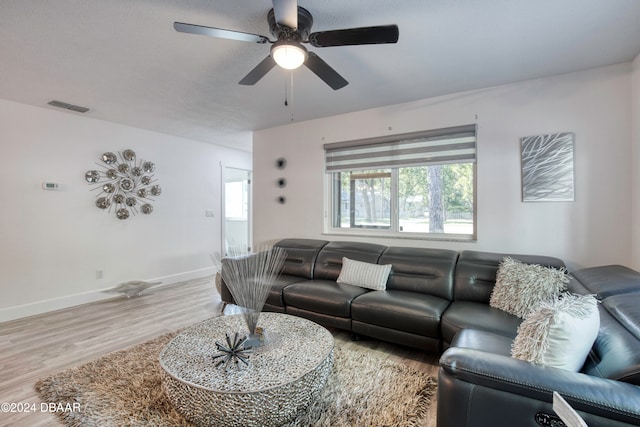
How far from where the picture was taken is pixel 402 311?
236 centimetres

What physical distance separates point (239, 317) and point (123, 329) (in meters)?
1.59

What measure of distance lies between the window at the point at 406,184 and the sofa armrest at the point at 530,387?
223cm

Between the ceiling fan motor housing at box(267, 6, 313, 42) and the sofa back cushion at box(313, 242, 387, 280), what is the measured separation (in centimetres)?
218

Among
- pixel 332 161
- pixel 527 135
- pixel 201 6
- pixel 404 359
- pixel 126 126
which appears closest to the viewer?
pixel 201 6

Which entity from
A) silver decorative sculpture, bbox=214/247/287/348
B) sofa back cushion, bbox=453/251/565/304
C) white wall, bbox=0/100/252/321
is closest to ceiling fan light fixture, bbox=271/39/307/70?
silver decorative sculpture, bbox=214/247/287/348

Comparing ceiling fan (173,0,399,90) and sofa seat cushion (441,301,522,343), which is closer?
ceiling fan (173,0,399,90)

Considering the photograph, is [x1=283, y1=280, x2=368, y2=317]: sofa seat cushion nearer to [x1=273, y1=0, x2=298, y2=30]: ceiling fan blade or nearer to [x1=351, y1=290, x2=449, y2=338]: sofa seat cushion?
[x1=351, y1=290, x2=449, y2=338]: sofa seat cushion

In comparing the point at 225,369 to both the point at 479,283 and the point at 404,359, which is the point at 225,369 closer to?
the point at 404,359

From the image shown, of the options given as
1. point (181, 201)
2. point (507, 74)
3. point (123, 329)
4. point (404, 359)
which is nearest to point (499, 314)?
point (404, 359)

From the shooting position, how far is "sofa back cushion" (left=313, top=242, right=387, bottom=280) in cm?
323

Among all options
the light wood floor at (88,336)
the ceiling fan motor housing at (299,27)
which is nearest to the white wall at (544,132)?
the light wood floor at (88,336)

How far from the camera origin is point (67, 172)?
12.3ft

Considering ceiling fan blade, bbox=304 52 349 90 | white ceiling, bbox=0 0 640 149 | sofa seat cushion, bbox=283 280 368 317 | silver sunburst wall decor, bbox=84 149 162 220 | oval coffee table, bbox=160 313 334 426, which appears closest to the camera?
oval coffee table, bbox=160 313 334 426

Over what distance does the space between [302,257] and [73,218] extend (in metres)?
3.06
